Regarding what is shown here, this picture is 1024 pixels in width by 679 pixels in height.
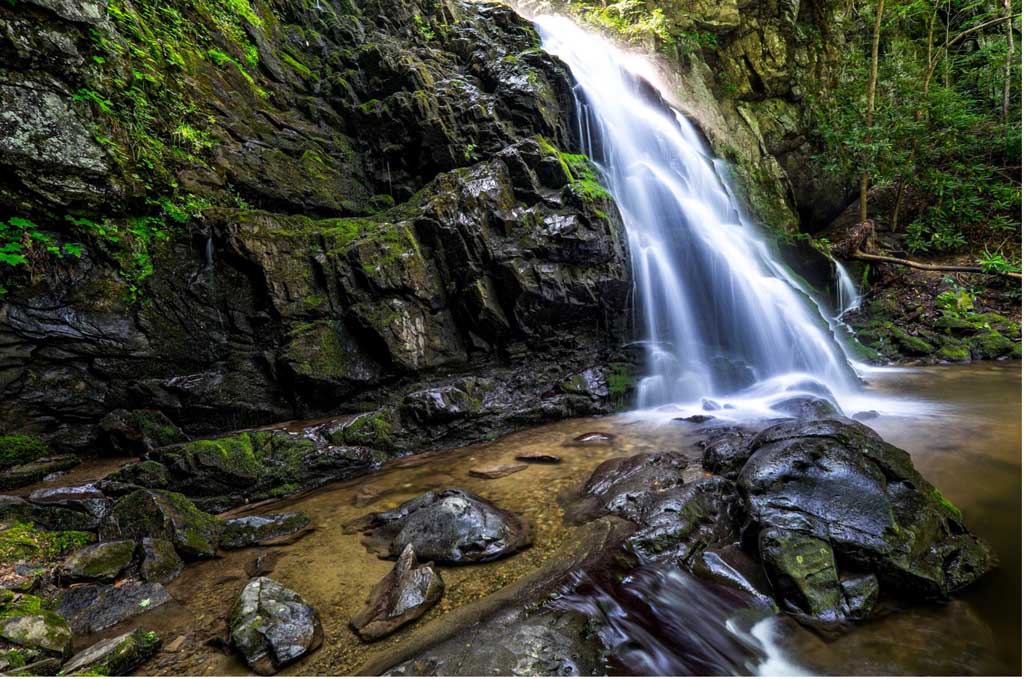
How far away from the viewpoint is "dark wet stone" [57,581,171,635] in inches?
114

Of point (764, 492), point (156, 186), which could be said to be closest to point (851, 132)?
point (764, 492)

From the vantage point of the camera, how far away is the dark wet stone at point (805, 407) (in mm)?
6290

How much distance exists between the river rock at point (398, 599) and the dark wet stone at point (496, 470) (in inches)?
86.4

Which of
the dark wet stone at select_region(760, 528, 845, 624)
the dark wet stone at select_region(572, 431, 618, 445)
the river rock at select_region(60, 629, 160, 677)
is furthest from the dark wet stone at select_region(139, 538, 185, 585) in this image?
the dark wet stone at select_region(572, 431, 618, 445)

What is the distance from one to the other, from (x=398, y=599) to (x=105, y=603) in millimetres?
2182

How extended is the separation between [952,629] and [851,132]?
54.9 feet

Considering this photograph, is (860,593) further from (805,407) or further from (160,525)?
(160,525)

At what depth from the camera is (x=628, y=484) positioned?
14.9 feet

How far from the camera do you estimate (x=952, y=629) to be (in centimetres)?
247

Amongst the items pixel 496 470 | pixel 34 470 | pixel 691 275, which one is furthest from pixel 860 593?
pixel 34 470

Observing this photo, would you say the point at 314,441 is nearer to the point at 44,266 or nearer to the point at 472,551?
the point at 472,551

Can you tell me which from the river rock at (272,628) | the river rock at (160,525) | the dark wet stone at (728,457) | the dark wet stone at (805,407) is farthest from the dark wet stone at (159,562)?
the dark wet stone at (805,407)

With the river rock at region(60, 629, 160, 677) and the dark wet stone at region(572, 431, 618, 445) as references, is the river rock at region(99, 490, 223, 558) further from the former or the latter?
the dark wet stone at region(572, 431, 618, 445)

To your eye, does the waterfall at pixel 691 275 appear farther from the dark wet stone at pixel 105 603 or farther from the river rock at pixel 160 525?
the dark wet stone at pixel 105 603
